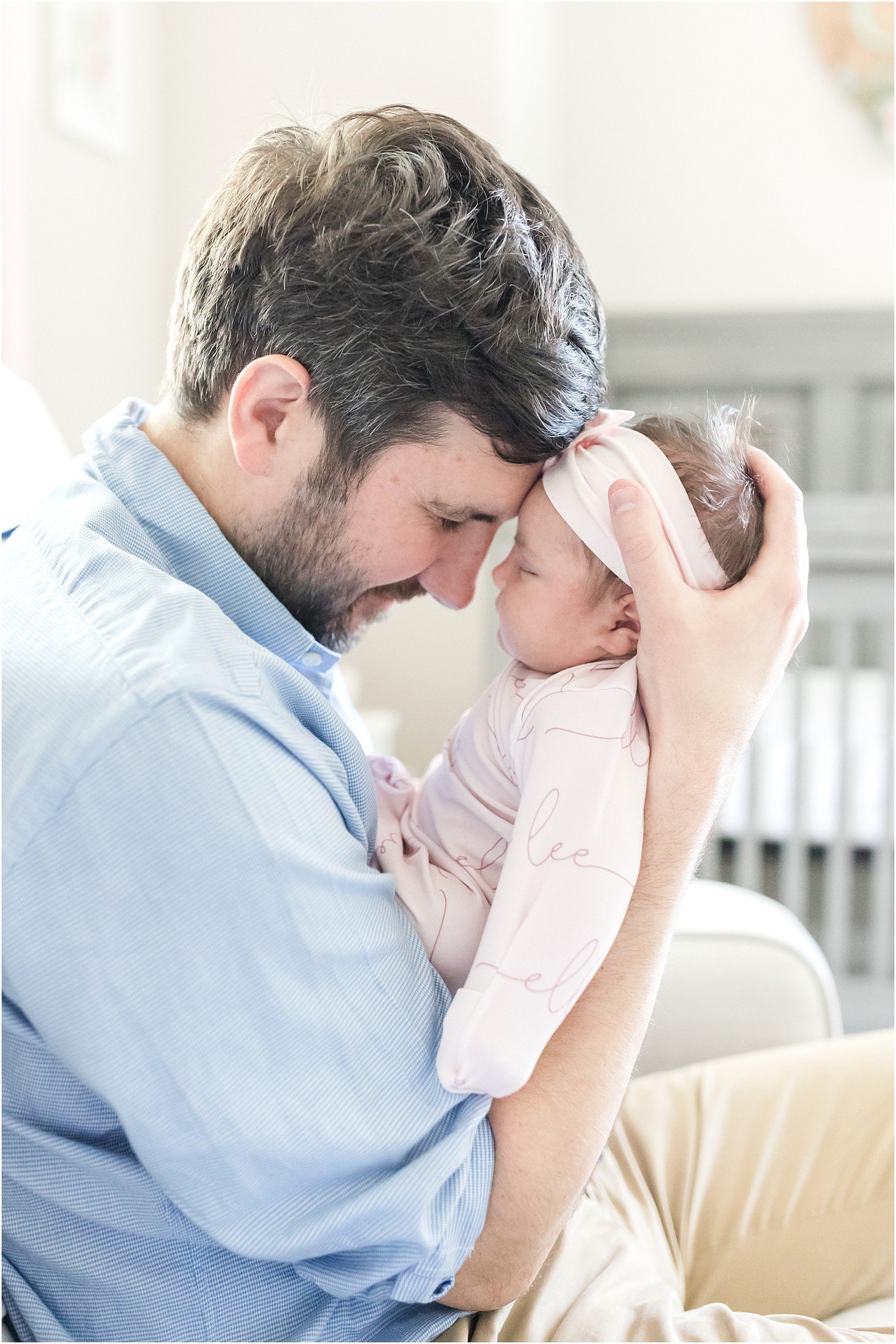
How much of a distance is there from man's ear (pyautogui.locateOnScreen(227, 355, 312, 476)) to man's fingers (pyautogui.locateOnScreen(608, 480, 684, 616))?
0.28 m

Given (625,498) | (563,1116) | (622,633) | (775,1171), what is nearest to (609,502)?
(625,498)

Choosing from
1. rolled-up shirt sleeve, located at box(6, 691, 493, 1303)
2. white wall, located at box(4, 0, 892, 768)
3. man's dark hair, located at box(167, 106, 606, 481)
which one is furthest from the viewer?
white wall, located at box(4, 0, 892, 768)

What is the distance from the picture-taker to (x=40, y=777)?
628 millimetres

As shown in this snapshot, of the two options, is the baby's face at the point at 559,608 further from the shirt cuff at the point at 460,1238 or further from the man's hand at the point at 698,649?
the shirt cuff at the point at 460,1238

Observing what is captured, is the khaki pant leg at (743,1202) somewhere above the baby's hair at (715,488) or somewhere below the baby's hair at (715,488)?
below

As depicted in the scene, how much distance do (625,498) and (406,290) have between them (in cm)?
24

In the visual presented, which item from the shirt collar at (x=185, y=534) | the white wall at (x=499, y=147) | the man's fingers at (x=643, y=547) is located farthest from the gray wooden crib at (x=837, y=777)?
the shirt collar at (x=185, y=534)

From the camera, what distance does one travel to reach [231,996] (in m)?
0.64

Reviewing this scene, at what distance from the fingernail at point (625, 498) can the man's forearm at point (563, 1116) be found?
217 millimetres

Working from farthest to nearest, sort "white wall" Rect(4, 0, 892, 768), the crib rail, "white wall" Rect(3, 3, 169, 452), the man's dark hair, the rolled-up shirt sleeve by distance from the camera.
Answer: the crib rail → "white wall" Rect(4, 0, 892, 768) → "white wall" Rect(3, 3, 169, 452) → the man's dark hair → the rolled-up shirt sleeve

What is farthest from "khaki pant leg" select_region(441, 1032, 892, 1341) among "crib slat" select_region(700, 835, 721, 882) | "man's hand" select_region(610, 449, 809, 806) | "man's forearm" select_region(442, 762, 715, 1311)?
"crib slat" select_region(700, 835, 721, 882)

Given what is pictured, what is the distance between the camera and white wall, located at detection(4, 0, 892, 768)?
213 centimetres

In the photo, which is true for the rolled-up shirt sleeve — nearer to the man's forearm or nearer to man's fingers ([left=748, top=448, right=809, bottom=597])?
the man's forearm

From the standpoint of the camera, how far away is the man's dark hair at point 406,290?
0.86 metres
